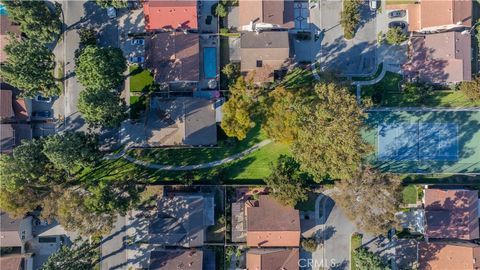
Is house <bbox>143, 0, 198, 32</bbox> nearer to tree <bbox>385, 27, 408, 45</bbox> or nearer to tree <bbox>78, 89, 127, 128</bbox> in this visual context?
tree <bbox>78, 89, 127, 128</bbox>

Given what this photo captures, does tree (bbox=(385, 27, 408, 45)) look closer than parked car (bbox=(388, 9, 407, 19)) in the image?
Yes

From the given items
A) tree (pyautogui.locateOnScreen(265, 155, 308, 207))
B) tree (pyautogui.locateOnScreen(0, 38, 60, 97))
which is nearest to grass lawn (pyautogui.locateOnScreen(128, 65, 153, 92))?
tree (pyautogui.locateOnScreen(0, 38, 60, 97))

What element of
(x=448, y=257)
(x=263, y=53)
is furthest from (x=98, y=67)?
(x=448, y=257)

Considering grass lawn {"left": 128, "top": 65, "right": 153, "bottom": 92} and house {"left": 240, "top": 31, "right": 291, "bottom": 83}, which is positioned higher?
house {"left": 240, "top": 31, "right": 291, "bottom": 83}

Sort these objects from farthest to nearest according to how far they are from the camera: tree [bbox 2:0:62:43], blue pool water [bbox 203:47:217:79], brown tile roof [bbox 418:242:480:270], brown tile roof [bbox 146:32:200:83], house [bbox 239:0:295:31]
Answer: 1. blue pool water [bbox 203:47:217:79]
2. house [bbox 239:0:295:31]
3. brown tile roof [bbox 146:32:200:83]
4. brown tile roof [bbox 418:242:480:270]
5. tree [bbox 2:0:62:43]

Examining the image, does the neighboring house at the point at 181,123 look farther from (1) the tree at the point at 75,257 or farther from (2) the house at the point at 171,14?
(1) the tree at the point at 75,257

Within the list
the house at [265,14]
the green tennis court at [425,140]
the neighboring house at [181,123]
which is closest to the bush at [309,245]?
the green tennis court at [425,140]
